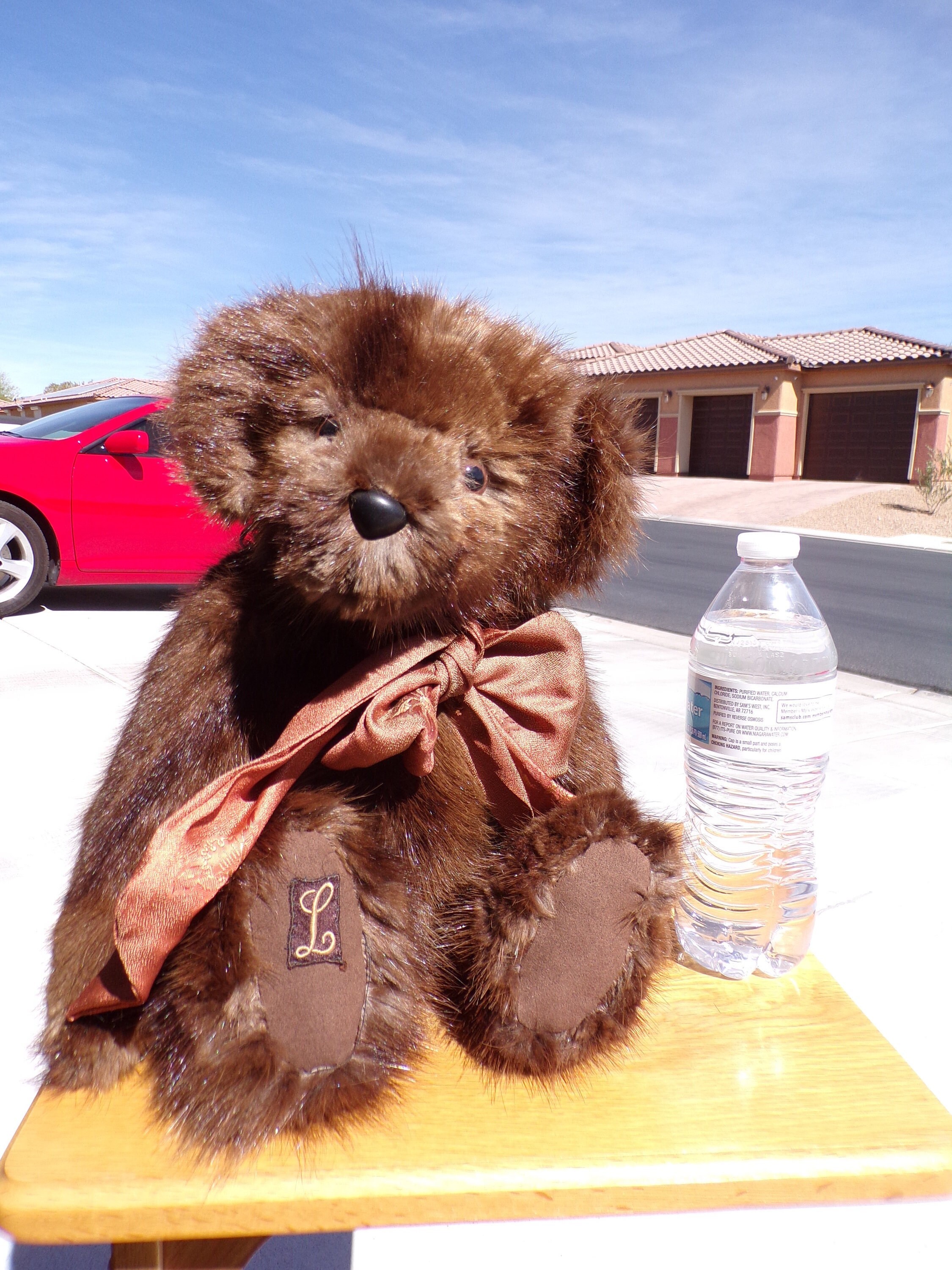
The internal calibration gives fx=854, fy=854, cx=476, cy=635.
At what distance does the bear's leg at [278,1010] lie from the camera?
38.9 inches

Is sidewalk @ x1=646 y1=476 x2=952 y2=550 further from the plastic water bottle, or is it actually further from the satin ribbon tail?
the satin ribbon tail

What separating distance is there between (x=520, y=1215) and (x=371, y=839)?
476 millimetres

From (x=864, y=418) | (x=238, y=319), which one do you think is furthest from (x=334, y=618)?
(x=864, y=418)

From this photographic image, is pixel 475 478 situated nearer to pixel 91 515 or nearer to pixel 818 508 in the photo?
pixel 91 515

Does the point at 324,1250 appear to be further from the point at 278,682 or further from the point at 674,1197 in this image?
the point at 278,682

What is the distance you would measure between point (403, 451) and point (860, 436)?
2694 cm

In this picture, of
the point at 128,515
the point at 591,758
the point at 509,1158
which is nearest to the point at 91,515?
the point at 128,515

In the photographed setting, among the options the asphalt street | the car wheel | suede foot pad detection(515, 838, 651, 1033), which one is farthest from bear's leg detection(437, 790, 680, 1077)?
the car wheel

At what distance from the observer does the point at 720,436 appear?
2700 centimetres

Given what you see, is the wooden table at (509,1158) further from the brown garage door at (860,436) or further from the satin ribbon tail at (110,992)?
the brown garage door at (860,436)

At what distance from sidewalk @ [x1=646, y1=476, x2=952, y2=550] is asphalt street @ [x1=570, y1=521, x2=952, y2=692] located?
8.12 feet

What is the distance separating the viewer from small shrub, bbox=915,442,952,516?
64.2 feet

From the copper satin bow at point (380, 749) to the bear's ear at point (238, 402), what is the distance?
30 cm

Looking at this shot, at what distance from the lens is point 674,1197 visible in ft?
3.35
